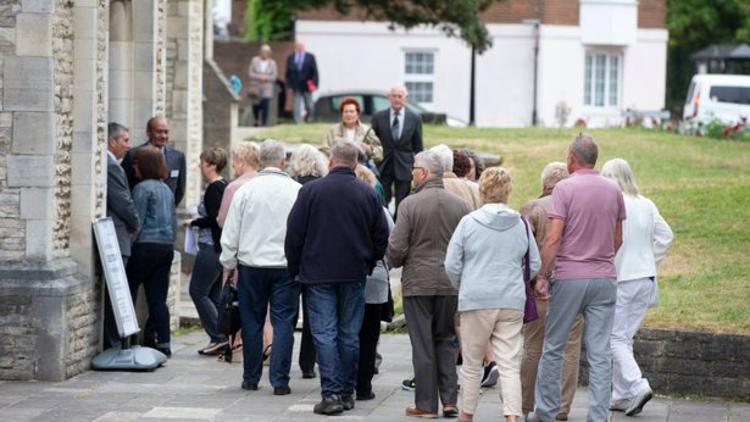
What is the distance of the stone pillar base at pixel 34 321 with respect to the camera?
43.3ft

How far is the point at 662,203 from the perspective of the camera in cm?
2162

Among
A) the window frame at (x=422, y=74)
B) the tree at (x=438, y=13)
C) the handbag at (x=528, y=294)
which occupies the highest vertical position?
the tree at (x=438, y=13)

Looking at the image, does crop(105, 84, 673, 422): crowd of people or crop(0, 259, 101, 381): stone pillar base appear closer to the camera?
crop(105, 84, 673, 422): crowd of people

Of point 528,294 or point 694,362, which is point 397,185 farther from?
point 528,294

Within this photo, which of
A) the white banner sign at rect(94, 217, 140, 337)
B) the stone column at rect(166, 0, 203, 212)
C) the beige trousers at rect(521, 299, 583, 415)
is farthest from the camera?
the stone column at rect(166, 0, 203, 212)

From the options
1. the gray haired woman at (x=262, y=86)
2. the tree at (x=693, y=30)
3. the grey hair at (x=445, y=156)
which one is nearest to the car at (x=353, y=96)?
the gray haired woman at (x=262, y=86)

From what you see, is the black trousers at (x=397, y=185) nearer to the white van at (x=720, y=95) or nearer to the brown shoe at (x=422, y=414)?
the brown shoe at (x=422, y=414)

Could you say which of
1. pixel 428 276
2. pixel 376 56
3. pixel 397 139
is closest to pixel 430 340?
pixel 428 276

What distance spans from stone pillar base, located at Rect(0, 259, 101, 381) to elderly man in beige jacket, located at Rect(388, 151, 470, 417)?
9.64 feet

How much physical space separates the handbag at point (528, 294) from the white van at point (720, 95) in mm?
34583

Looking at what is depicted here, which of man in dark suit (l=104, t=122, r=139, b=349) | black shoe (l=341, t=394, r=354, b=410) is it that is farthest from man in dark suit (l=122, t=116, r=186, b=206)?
black shoe (l=341, t=394, r=354, b=410)

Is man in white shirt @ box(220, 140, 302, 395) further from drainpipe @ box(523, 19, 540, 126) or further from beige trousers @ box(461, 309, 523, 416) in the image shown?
drainpipe @ box(523, 19, 540, 126)

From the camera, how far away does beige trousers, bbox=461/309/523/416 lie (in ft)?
36.7

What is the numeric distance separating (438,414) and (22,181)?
3.80 meters
